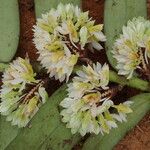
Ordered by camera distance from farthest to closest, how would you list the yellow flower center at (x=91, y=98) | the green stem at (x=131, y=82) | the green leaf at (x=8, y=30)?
the green leaf at (x=8, y=30)
the green stem at (x=131, y=82)
the yellow flower center at (x=91, y=98)

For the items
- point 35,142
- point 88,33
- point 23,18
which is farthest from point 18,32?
point 35,142

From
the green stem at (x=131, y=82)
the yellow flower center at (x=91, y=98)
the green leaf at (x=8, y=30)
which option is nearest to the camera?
the yellow flower center at (x=91, y=98)

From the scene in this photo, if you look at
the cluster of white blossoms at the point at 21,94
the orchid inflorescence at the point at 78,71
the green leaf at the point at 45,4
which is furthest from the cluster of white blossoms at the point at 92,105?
the green leaf at the point at 45,4

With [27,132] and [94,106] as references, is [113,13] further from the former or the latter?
[27,132]

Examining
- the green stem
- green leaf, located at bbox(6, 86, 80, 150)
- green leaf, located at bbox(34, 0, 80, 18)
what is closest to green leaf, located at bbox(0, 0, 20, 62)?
green leaf, located at bbox(34, 0, 80, 18)

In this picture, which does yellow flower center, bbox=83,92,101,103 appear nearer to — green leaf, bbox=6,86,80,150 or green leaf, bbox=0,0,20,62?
green leaf, bbox=6,86,80,150

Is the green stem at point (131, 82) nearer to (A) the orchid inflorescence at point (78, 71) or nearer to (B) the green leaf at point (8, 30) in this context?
(A) the orchid inflorescence at point (78, 71)

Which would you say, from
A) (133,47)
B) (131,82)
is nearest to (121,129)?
(131,82)
